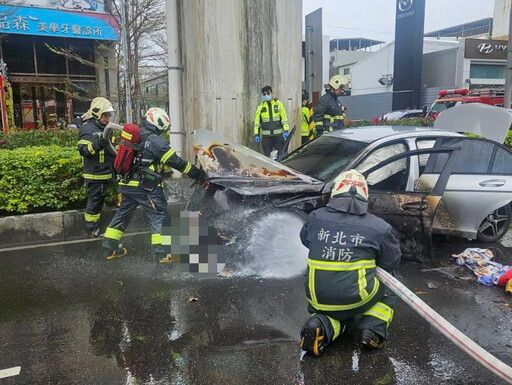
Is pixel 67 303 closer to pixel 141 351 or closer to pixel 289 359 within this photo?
pixel 141 351

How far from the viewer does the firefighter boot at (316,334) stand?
3.12 meters

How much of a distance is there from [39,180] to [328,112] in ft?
17.4

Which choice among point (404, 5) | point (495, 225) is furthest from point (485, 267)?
point (404, 5)

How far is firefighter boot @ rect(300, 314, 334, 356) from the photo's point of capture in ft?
10.3

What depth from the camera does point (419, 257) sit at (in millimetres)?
4832

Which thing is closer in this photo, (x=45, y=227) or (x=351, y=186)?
(x=351, y=186)

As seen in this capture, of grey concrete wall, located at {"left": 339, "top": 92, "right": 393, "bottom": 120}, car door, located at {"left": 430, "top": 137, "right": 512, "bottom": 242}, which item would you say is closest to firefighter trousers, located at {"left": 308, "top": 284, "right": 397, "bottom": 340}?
car door, located at {"left": 430, "top": 137, "right": 512, "bottom": 242}

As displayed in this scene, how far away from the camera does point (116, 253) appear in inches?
221

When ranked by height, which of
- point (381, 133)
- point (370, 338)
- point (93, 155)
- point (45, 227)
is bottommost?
point (370, 338)

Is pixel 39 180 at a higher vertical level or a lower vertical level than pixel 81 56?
lower

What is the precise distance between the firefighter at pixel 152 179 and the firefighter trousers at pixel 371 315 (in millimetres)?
2212

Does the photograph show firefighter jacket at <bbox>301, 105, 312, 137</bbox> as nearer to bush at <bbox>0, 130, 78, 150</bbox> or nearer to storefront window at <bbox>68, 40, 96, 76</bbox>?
bush at <bbox>0, 130, 78, 150</bbox>

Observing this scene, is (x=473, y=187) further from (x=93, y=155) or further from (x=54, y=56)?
(x=54, y=56)

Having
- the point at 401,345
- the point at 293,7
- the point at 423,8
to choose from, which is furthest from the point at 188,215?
the point at 423,8
